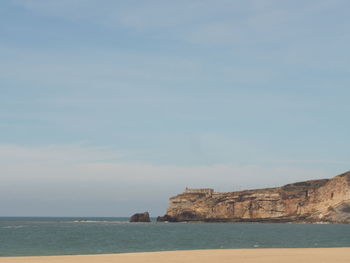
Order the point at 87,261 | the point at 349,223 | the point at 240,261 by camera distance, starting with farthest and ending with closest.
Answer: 1. the point at 349,223
2. the point at 87,261
3. the point at 240,261

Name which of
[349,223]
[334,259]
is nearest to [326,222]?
[349,223]

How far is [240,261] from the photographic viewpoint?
131ft

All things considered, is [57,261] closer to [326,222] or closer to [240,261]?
[240,261]

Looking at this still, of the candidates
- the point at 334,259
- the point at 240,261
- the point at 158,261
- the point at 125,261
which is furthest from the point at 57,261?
the point at 334,259

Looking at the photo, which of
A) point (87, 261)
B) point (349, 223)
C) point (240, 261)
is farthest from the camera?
point (349, 223)

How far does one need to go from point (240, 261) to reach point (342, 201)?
16909 cm

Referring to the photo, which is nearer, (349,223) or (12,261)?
(12,261)

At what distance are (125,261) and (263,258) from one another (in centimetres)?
1083

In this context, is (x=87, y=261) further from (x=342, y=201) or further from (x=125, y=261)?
(x=342, y=201)

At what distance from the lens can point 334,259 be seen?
134ft

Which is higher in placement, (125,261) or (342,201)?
(342,201)

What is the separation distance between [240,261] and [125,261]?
9.00 m

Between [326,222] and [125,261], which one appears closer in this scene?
[125,261]

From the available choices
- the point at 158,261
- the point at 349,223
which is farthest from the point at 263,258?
the point at 349,223
